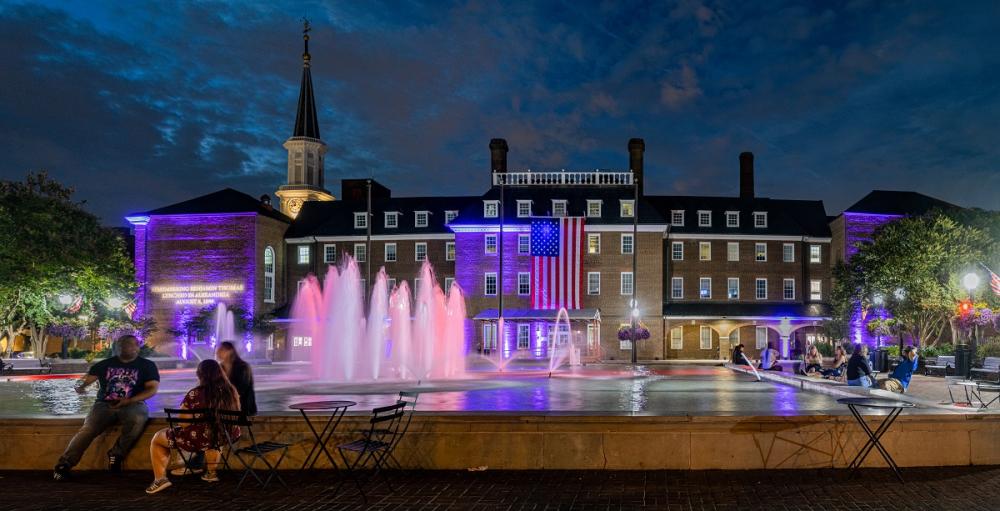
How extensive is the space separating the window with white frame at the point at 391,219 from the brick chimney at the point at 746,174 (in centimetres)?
2820

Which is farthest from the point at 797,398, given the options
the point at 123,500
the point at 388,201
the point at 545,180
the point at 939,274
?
the point at 388,201

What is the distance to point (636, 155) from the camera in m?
58.6

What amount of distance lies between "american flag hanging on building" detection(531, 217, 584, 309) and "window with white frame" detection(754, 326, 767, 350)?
60.6 ft

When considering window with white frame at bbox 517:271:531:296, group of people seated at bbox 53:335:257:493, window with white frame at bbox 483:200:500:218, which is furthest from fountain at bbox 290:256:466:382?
window with white frame at bbox 483:200:500:218

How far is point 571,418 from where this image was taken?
31.9ft

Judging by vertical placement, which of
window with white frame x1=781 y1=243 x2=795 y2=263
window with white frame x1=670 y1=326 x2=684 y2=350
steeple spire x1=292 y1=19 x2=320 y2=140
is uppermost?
steeple spire x1=292 y1=19 x2=320 y2=140

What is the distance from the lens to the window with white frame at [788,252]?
184ft

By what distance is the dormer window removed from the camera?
53.0 meters

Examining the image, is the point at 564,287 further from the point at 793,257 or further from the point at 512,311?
the point at 793,257

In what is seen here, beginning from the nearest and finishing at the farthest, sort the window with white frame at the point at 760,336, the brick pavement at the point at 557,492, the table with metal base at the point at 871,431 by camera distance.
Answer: the brick pavement at the point at 557,492
the table with metal base at the point at 871,431
the window with white frame at the point at 760,336

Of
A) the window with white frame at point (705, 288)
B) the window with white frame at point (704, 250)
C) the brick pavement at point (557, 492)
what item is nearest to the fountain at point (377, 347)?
the brick pavement at point (557, 492)

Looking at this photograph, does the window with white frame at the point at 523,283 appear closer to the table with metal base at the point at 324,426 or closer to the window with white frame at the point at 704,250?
the window with white frame at the point at 704,250

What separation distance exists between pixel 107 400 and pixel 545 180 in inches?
1853

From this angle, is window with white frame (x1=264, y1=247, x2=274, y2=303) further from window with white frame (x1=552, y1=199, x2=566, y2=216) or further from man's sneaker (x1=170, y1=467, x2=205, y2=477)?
man's sneaker (x1=170, y1=467, x2=205, y2=477)
